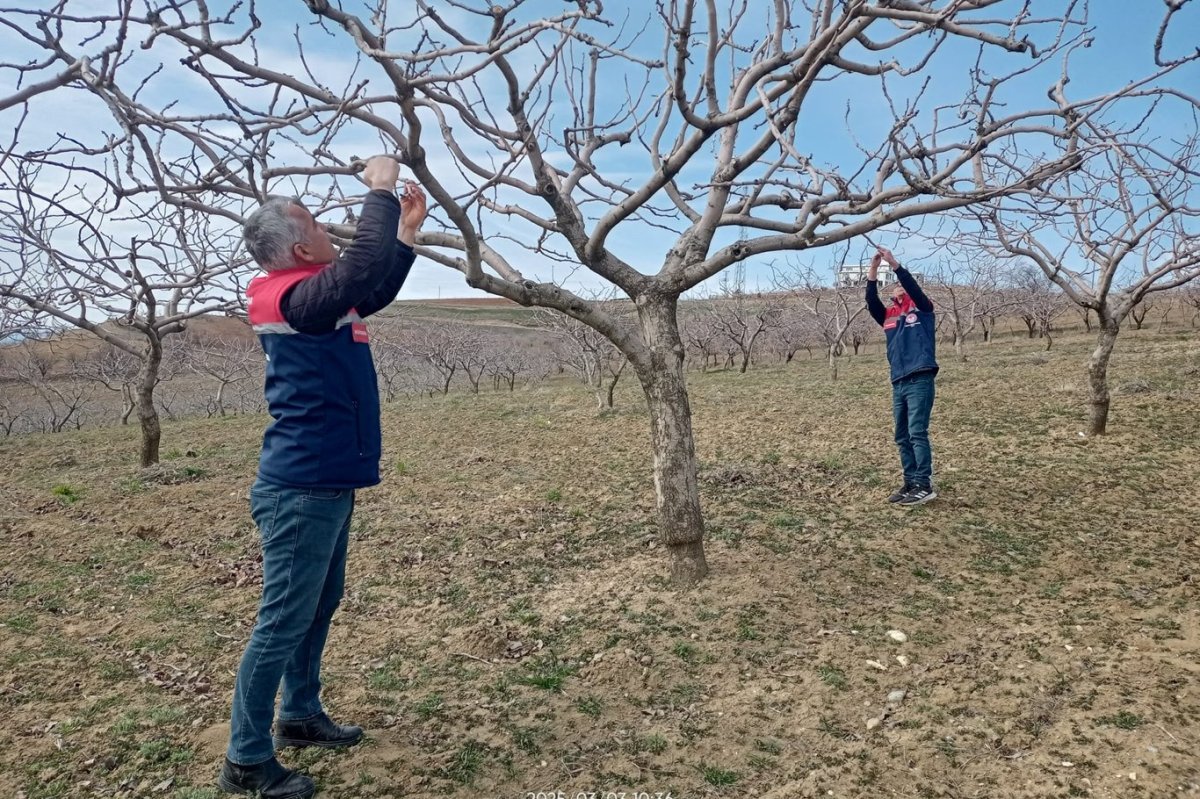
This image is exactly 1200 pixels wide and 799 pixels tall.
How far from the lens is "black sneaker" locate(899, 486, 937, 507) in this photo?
4891mm

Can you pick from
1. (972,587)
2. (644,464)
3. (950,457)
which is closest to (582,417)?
(644,464)

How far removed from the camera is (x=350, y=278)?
188cm

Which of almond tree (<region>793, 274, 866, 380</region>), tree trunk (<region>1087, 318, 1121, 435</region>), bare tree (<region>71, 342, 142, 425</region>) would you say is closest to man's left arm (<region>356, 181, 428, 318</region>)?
tree trunk (<region>1087, 318, 1121, 435</region>)

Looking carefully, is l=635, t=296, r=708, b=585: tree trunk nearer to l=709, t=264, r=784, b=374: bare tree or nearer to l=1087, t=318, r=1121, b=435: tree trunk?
l=1087, t=318, r=1121, b=435: tree trunk

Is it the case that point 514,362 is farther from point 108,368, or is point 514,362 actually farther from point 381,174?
point 381,174

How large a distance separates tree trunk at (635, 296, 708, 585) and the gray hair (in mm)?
1912

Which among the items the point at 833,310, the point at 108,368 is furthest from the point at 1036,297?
the point at 108,368

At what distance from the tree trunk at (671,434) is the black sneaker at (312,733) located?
181cm

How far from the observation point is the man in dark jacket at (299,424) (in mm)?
1938

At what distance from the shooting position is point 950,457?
624cm

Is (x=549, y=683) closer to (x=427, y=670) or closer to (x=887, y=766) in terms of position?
(x=427, y=670)

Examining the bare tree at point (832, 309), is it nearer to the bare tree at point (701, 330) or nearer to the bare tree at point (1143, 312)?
the bare tree at point (701, 330)

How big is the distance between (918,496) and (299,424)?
169 inches

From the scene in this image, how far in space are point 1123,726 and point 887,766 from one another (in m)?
0.81
